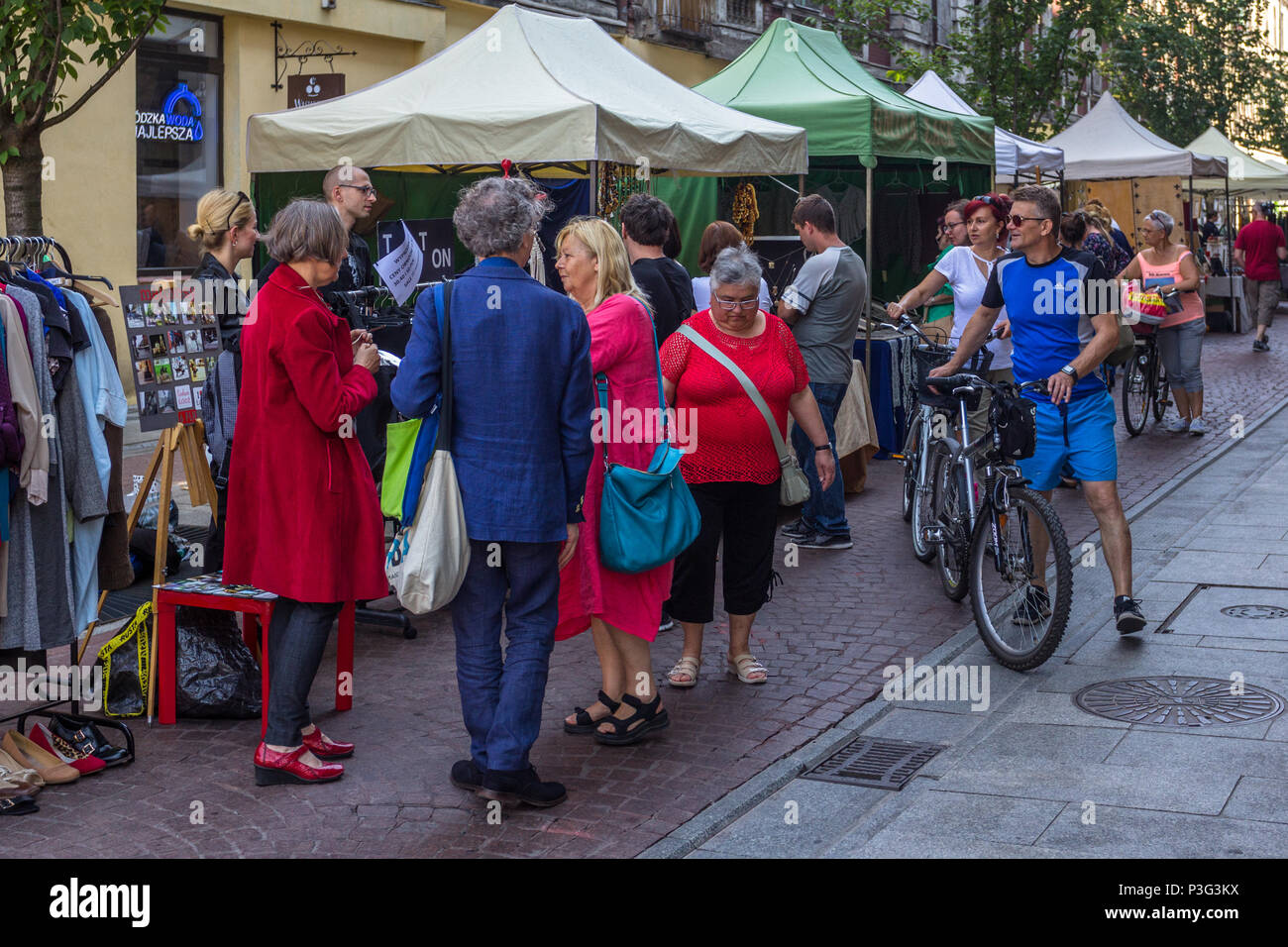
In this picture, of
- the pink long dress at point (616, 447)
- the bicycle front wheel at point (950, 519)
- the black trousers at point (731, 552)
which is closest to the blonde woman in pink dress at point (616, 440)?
the pink long dress at point (616, 447)

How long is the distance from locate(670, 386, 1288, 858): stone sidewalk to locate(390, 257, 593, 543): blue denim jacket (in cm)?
116

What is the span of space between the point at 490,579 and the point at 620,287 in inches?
49.4

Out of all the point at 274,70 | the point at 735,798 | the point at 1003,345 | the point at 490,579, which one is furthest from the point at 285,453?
the point at 274,70

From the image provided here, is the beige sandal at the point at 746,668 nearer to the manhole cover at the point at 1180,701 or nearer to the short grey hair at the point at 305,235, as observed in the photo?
the manhole cover at the point at 1180,701

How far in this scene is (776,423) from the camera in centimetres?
607

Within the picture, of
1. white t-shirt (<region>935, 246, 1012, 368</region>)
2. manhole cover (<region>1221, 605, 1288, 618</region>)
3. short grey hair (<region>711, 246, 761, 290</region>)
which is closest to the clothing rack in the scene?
short grey hair (<region>711, 246, 761, 290</region>)

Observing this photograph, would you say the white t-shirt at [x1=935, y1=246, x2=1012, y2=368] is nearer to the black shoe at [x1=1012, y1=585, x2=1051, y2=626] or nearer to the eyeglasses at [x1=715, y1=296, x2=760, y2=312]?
the black shoe at [x1=1012, y1=585, x2=1051, y2=626]

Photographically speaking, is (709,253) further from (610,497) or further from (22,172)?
(22,172)

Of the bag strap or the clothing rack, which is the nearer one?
the clothing rack

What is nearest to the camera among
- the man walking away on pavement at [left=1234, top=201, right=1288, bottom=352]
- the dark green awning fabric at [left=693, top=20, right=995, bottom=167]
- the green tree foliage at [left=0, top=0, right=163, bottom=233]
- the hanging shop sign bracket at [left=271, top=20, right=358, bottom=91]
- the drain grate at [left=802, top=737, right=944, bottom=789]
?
the drain grate at [left=802, top=737, right=944, bottom=789]

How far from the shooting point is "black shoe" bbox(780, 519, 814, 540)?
9.20 meters

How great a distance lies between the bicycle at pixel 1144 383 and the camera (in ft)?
45.6

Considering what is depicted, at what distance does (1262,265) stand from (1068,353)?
17.6 meters

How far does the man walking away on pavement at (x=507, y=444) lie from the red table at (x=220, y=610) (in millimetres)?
929
